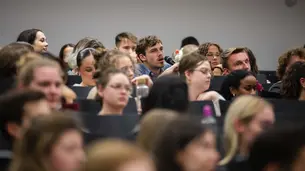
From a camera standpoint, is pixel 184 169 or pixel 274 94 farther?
pixel 274 94

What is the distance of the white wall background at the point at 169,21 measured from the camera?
1061 centimetres

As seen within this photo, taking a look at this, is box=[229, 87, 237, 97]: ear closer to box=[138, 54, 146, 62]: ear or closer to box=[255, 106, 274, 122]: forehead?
box=[138, 54, 146, 62]: ear

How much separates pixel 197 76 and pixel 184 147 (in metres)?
2.79

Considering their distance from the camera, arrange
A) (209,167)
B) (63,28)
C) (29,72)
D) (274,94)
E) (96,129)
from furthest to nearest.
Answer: (63,28) → (274,94) → (96,129) → (29,72) → (209,167)

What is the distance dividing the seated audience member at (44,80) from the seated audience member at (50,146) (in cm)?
101

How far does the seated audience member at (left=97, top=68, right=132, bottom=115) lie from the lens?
468cm

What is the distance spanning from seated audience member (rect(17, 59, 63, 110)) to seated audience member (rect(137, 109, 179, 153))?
0.71m

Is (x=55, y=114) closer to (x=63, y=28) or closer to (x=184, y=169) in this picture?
(x=184, y=169)

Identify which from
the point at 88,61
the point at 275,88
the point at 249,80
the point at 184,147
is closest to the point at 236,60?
the point at 275,88

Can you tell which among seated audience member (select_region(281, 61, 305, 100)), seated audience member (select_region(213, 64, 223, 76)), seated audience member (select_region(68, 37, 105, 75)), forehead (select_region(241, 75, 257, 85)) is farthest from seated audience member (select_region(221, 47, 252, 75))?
seated audience member (select_region(68, 37, 105, 75))

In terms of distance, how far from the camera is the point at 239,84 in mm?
5871

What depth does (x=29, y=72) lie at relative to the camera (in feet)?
13.0

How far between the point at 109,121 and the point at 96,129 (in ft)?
0.29

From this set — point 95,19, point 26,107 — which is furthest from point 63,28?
point 26,107
